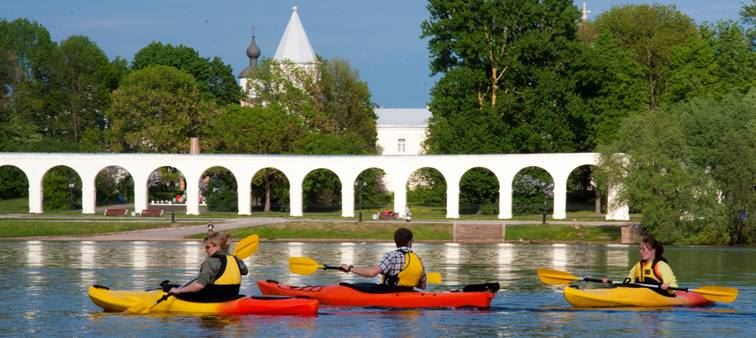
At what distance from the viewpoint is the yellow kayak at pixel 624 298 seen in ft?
93.1

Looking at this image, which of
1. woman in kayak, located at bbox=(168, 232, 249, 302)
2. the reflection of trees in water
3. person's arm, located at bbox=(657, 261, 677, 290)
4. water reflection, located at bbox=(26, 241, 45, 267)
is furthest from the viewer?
the reflection of trees in water

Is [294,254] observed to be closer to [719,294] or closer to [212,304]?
[719,294]

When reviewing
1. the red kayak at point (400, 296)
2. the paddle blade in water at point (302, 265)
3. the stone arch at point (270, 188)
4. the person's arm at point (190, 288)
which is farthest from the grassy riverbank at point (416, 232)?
the person's arm at point (190, 288)

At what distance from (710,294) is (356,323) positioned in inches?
308

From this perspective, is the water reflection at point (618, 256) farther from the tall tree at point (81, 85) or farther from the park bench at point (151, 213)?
the tall tree at point (81, 85)

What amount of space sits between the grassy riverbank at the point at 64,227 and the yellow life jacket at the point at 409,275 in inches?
1437

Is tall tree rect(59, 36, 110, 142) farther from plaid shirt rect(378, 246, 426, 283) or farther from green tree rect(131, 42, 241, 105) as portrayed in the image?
plaid shirt rect(378, 246, 426, 283)

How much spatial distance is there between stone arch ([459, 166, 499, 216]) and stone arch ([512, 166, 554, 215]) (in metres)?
1.30

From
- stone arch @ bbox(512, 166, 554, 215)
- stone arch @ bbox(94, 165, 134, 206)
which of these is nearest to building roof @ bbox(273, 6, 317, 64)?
stone arch @ bbox(94, 165, 134, 206)

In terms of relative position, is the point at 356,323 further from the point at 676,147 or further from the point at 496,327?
the point at 676,147

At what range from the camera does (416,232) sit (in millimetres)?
62969

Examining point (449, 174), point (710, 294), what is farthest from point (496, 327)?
point (449, 174)

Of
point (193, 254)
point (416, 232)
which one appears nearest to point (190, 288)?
point (193, 254)

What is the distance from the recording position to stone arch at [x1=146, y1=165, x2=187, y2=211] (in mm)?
92975
